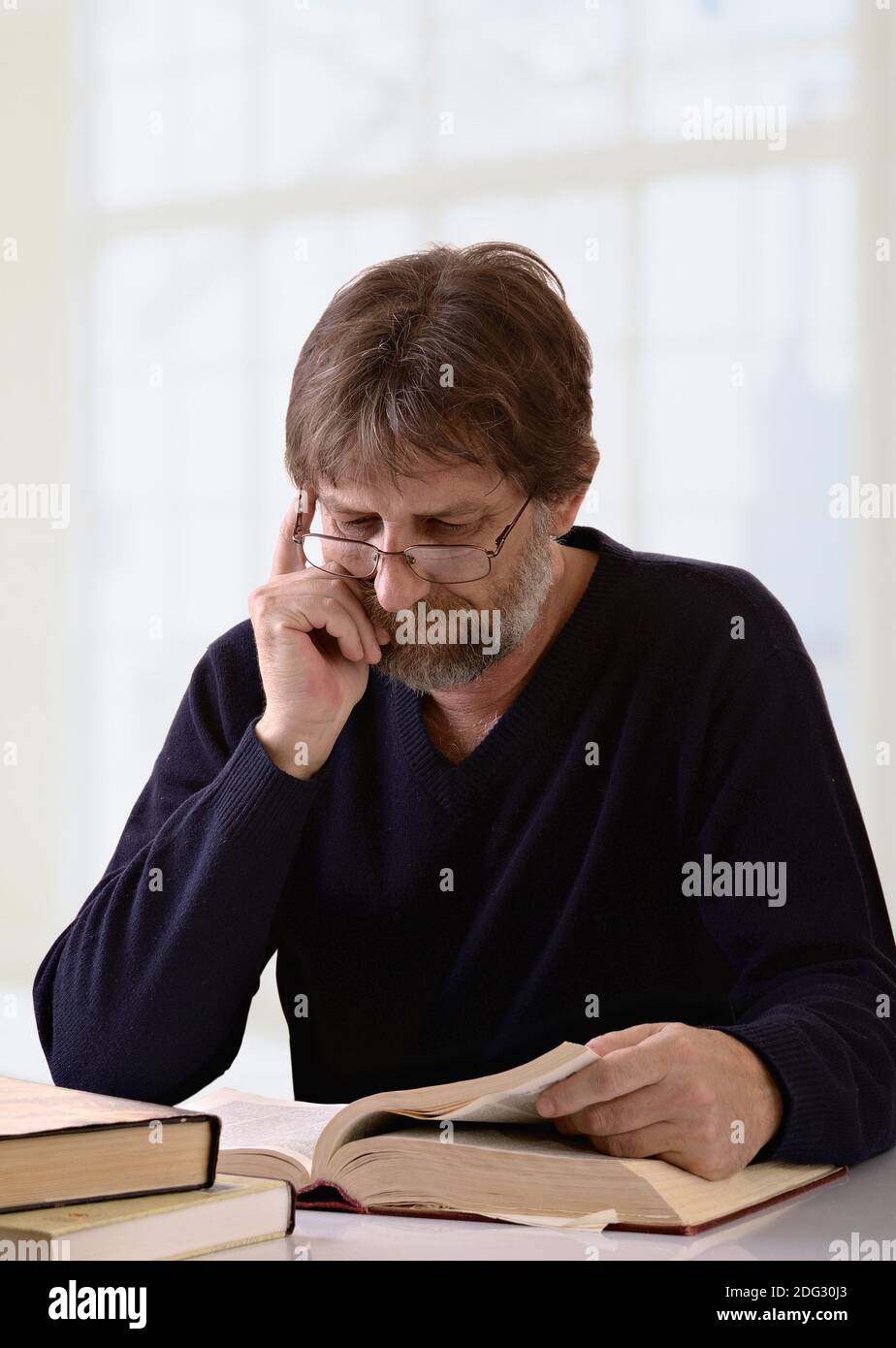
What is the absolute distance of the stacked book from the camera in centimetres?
90

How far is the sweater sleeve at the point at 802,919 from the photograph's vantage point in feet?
3.85

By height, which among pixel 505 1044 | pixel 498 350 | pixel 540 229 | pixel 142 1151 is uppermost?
pixel 540 229

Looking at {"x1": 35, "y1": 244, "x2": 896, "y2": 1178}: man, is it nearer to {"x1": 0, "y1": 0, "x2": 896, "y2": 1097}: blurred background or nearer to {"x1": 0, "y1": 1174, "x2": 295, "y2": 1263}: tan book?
{"x1": 0, "y1": 1174, "x2": 295, "y2": 1263}: tan book

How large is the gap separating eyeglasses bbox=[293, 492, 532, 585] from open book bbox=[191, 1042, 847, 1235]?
1.80 ft

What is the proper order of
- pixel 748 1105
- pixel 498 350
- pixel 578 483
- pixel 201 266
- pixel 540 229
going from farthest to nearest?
pixel 201 266
pixel 540 229
pixel 578 483
pixel 498 350
pixel 748 1105

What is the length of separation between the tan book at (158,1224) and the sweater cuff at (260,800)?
1.53ft

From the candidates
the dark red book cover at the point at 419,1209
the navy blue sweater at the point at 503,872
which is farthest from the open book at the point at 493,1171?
the navy blue sweater at the point at 503,872

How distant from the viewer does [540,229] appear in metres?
3.53

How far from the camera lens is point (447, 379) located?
1.44 metres

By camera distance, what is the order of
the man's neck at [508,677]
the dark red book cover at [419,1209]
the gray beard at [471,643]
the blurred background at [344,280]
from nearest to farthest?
1. the dark red book cover at [419,1209]
2. the gray beard at [471,643]
3. the man's neck at [508,677]
4. the blurred background at [344,280]

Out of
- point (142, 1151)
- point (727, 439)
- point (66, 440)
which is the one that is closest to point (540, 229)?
point (727, 439)

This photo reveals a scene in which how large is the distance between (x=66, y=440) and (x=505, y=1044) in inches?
124

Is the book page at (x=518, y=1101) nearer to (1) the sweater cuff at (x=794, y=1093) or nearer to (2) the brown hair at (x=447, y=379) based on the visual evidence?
(1) the sweater cuff at (x=794, y=1093)
